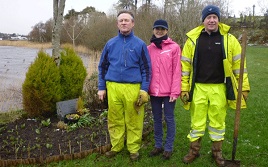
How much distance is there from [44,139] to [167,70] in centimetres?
248

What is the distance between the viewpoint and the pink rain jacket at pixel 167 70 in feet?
12.0

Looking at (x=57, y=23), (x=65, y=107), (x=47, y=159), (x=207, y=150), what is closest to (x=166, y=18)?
(x=57, y=23)

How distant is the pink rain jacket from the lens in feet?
12.0

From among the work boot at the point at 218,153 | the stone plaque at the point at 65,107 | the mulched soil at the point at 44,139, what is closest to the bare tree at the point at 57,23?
the stone plaque at the point at 65,107

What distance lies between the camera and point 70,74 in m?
6.05

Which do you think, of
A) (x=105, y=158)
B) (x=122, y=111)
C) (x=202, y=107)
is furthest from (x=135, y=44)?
(x=105, y=158)

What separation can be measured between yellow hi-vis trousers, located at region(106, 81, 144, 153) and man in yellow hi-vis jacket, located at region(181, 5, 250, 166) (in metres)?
0.71

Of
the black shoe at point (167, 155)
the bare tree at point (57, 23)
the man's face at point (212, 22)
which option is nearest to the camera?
the man's face at point (212, 22)

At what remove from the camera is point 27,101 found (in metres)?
5.61

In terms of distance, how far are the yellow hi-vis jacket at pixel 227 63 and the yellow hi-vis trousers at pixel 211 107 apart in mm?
95

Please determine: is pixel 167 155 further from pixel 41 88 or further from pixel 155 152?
pixel 41 88

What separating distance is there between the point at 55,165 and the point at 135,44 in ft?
6.78

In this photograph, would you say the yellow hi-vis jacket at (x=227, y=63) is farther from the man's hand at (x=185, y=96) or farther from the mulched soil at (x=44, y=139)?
the mulched soil at (x=44, y=139)

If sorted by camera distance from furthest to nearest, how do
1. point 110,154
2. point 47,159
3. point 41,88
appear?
point 41,88 < point 110,154 < point 47,159
